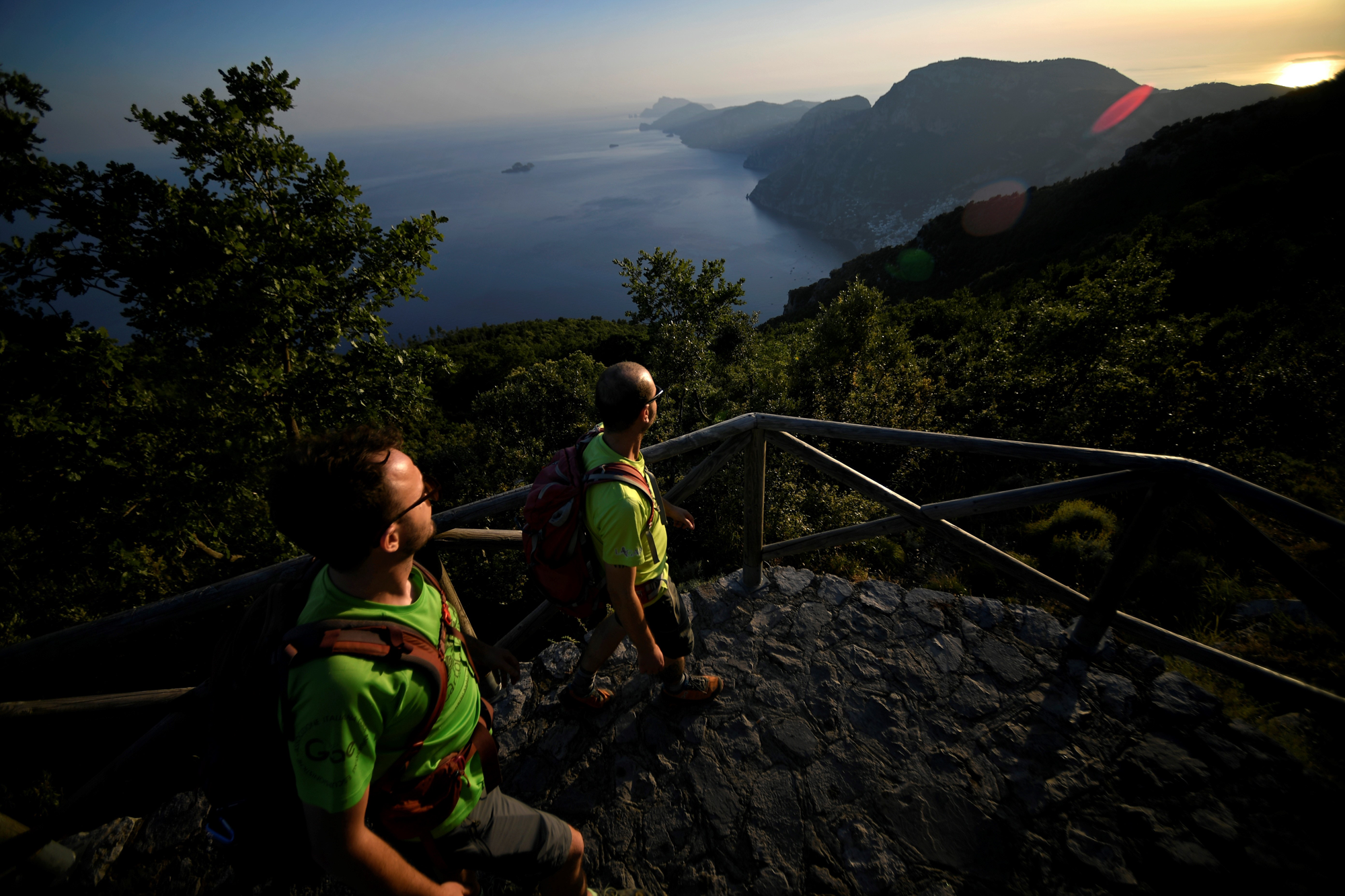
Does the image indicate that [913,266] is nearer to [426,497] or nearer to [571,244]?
[426,497]

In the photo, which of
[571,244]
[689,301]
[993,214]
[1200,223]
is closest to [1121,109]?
[993,214]

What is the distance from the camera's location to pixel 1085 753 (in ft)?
8.34

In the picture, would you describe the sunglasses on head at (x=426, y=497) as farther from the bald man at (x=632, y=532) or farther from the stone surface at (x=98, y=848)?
the stone surface at (x=98, y=848)

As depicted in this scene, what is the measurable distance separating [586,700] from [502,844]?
4.40 feet

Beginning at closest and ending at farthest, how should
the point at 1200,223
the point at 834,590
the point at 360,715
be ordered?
1. the point at 360,715
2. the point at 834,590
3. the point at 1200,223

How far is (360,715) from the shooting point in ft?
3.84

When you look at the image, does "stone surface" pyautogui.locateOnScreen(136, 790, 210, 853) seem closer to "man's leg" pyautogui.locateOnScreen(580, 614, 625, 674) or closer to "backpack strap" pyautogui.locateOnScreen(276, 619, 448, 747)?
"man's leg" pyautogui.locateOnScreen(580, 614, 625, 674)

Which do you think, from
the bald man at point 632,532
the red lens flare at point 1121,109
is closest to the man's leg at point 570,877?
the bald man at point 632,532

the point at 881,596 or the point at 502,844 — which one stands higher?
the point at 502,844

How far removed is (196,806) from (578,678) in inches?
82.7

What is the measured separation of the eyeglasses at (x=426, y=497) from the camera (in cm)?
143

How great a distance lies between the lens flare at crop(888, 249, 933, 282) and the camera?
174ft

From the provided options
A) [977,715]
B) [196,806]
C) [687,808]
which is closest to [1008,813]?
[977,715]

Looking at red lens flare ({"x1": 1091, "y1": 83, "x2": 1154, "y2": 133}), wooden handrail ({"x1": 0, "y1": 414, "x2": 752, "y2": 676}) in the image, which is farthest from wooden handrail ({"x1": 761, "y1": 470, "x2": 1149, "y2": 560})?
red lens flare ({"x1": 1091, "y1": 83, "x2": 1154, "y2": 133})
